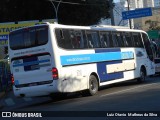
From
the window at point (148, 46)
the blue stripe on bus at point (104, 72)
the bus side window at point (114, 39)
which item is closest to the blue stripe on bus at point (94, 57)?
→ the blue stripe on bus at point (104, 72)

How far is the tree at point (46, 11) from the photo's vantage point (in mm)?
49219

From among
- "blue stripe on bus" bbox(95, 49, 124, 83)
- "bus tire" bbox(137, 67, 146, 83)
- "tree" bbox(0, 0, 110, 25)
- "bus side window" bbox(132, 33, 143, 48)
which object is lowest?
"bus tire" bbox(137, 67, 146, 83)

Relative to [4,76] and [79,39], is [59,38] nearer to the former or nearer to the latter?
[79,39]

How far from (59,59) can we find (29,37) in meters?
1.61

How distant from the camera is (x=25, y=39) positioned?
17.5m

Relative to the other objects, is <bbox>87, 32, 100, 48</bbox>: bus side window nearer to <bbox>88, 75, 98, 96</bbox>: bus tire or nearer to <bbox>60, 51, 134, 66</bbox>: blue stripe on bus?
<bbox>60, 51, 134, 66</bbox>: blue stripe on bus

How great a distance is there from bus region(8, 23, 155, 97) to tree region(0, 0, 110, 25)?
29165 millimetres

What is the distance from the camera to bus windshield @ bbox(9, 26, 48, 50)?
670 inches

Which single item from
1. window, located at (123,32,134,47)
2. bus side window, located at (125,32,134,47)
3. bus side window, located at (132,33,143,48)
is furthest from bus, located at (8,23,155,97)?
bus side window, located at (132,33,143,48)

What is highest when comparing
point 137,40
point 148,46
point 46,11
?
point 46,11

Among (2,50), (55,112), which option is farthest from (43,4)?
(55,112)

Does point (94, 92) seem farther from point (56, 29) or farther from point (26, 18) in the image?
point (26, 18)

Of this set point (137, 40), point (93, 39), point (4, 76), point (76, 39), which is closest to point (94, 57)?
point (93, 39)

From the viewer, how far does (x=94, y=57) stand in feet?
63.7
